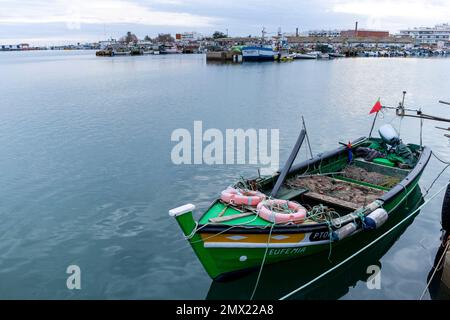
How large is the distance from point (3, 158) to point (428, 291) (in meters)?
22.7

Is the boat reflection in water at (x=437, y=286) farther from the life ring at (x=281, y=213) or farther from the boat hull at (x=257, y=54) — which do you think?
the boat hull at (x=257, y=54)

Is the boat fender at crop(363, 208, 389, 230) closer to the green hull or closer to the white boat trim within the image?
the green hull

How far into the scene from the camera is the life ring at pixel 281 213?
10320 millimetres

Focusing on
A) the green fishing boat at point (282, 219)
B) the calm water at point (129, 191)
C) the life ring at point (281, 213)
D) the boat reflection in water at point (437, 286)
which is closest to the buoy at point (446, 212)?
the calm water at point (129, 191)

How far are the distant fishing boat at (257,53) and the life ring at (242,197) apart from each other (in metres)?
103

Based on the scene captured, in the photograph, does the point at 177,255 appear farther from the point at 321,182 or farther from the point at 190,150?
the point at 190,150

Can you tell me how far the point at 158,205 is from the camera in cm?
1577

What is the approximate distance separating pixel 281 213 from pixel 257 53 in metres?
106

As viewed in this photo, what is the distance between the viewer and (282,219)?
10.3m

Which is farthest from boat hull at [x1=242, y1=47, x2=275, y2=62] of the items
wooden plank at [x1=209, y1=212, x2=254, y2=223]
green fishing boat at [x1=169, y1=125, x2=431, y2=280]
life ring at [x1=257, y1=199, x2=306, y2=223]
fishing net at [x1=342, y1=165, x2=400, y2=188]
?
wooden plank at [x1=209, y1=212, x2=254, y2=223]

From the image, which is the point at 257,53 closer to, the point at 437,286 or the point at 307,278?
the point at 307,278

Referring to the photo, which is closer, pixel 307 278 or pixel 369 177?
pixel 307 278

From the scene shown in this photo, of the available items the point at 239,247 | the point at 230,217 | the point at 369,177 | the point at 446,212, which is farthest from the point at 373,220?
the point at 369,177

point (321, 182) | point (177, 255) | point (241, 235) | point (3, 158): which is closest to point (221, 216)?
point (241, 235)
